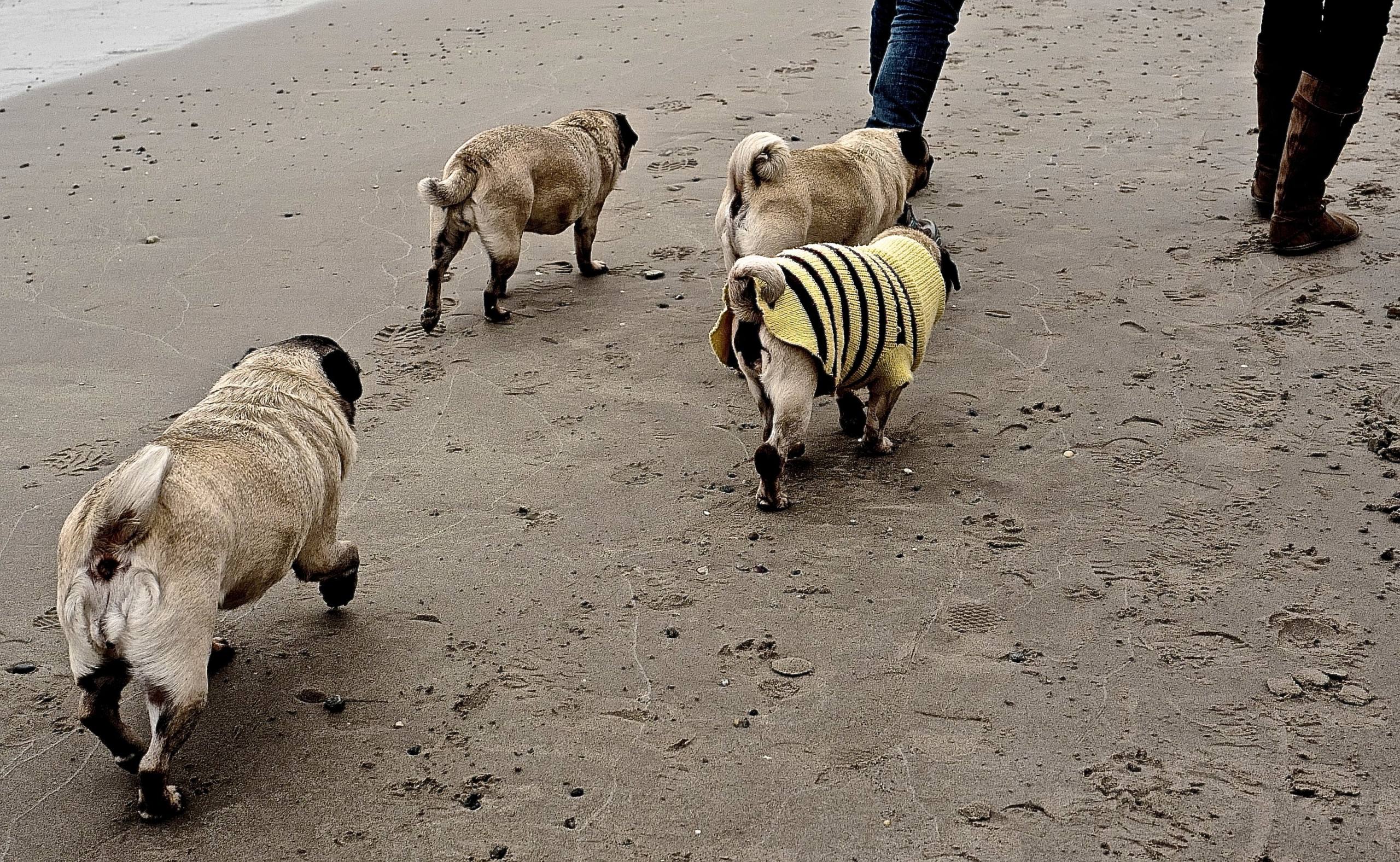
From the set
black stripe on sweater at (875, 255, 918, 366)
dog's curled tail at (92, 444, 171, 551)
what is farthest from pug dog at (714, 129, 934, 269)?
dog's curled tail at (92, 444, 171, 551)

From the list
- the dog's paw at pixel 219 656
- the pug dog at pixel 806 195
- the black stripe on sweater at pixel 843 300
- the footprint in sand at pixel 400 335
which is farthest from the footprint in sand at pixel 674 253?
the dog's paw at pixel 219 656

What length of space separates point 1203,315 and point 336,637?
14.7 feet

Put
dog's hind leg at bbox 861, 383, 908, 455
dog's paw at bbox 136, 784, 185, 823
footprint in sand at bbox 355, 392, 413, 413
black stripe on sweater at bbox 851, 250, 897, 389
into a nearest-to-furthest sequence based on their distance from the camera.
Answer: dog's paw at bbox 136, 784, 185, 823, black stripe on sweater at bbox 851, 250, 897, 389, dog's hind leg at bbox 861, 383, 908, 455, footprint in sand at bbox 355, 392, 413, 413

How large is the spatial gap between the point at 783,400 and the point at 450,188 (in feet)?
8.20

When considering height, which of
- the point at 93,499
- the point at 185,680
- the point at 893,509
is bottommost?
the point at 893,509

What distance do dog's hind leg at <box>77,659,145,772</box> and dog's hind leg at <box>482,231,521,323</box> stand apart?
138 inches

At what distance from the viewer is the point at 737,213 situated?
5637 millimetres

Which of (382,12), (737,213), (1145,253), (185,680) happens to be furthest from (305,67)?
(185,680)

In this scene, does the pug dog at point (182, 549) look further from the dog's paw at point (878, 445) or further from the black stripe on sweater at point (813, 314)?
the dog's paw at point (878, 445)

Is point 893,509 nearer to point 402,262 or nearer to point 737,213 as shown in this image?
point 737,213

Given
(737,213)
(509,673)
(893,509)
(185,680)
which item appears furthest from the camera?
(737,213)

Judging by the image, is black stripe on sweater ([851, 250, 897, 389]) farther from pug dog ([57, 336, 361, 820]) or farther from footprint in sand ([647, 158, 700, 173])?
footprint in sand ([647, 158, 700, 173])

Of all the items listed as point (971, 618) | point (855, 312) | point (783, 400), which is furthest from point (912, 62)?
point (971, 618)

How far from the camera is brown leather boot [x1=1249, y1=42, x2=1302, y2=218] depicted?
283 inches
